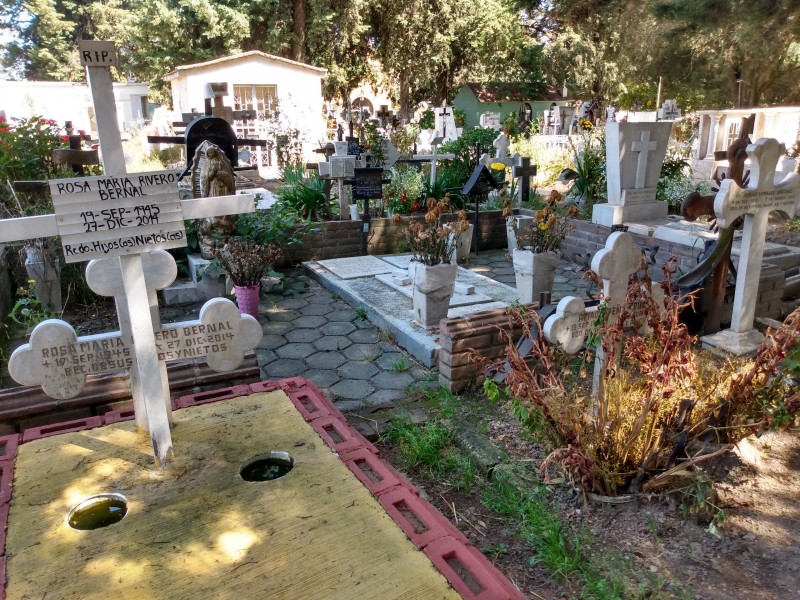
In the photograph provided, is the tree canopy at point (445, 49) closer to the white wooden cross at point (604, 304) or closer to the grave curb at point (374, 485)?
the white wooden cross at point (604, 304)

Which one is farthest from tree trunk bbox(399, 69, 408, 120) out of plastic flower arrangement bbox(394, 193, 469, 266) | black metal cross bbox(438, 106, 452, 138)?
plastic flower arrangement bbox(394, 193, 469, 266)

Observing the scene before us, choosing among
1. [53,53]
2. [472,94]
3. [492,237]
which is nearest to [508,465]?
[492,237]

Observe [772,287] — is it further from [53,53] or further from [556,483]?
[53,53]

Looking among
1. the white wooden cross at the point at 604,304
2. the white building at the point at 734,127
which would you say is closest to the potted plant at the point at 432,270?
the white wooden cross at the point at 604,304

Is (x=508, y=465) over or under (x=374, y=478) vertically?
under

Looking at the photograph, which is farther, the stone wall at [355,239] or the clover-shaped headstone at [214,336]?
the stone wall at [355,239]

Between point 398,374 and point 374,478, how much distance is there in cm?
168

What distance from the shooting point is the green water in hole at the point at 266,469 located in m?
2.42

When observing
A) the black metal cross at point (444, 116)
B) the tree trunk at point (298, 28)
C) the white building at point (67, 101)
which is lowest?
the black metal cross at point (444, 116)

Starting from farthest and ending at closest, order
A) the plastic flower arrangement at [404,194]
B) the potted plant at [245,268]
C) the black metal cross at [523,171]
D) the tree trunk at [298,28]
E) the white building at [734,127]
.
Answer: the tree trunk at [298,28]
the white building at [734,127]
the black metal cross at [523,171]
the plastic flower arrangement at [404,194]
the potted plant at [245,268]

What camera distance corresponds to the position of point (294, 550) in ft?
6.38

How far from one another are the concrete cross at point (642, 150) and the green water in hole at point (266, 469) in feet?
Answer: 19.6

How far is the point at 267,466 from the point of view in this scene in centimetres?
250

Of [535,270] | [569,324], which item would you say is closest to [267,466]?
[569,324]
